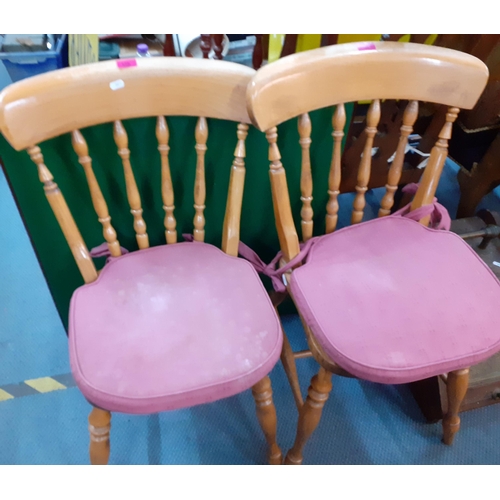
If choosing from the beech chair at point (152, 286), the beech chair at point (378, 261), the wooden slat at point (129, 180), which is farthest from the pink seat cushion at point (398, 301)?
the wooden slat at point (129, 180)

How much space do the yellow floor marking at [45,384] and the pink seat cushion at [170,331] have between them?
21.1 inches

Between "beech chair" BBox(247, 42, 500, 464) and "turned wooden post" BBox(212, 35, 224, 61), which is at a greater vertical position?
"turned wooden post" BBox(212, 35, 224, 61)

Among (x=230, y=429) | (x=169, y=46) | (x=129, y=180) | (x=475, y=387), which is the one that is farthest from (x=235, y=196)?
(x=475, y=387)

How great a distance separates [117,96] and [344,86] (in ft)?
1.40

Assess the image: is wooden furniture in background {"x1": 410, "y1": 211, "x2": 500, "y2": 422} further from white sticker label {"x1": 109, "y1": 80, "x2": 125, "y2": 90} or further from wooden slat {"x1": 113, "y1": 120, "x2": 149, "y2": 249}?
white sticker label {"x1": 109, "y1": 80, "x2": 125, "y2": 90}

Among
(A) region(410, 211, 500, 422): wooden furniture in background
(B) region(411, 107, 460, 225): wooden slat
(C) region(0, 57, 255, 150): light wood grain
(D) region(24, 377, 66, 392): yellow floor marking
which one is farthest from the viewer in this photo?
(D) region(24, 377, 66, 392): yellow floor marking

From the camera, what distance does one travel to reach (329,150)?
990 millimetres

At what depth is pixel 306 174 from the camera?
874mm

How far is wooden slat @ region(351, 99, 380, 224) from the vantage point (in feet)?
2.87

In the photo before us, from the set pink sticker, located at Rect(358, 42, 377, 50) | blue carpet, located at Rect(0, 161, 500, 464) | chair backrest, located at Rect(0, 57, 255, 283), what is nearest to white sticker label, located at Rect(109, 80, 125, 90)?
chair backrest, located at Rect(0, 57, 255, 283)

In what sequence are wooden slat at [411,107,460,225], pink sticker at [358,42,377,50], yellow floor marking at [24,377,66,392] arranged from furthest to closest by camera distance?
yellow floor marking at [24,377,66,392]
wooden slat at [411,107,460,225]
pink sticker at [358,42,377,50]

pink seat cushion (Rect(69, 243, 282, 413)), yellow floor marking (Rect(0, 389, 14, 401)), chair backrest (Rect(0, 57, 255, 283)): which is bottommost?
yellow floor marking (Rect(0, 389, 14, 401))

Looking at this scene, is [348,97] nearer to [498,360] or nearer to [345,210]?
[498,360]

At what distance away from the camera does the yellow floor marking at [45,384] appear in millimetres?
1204
